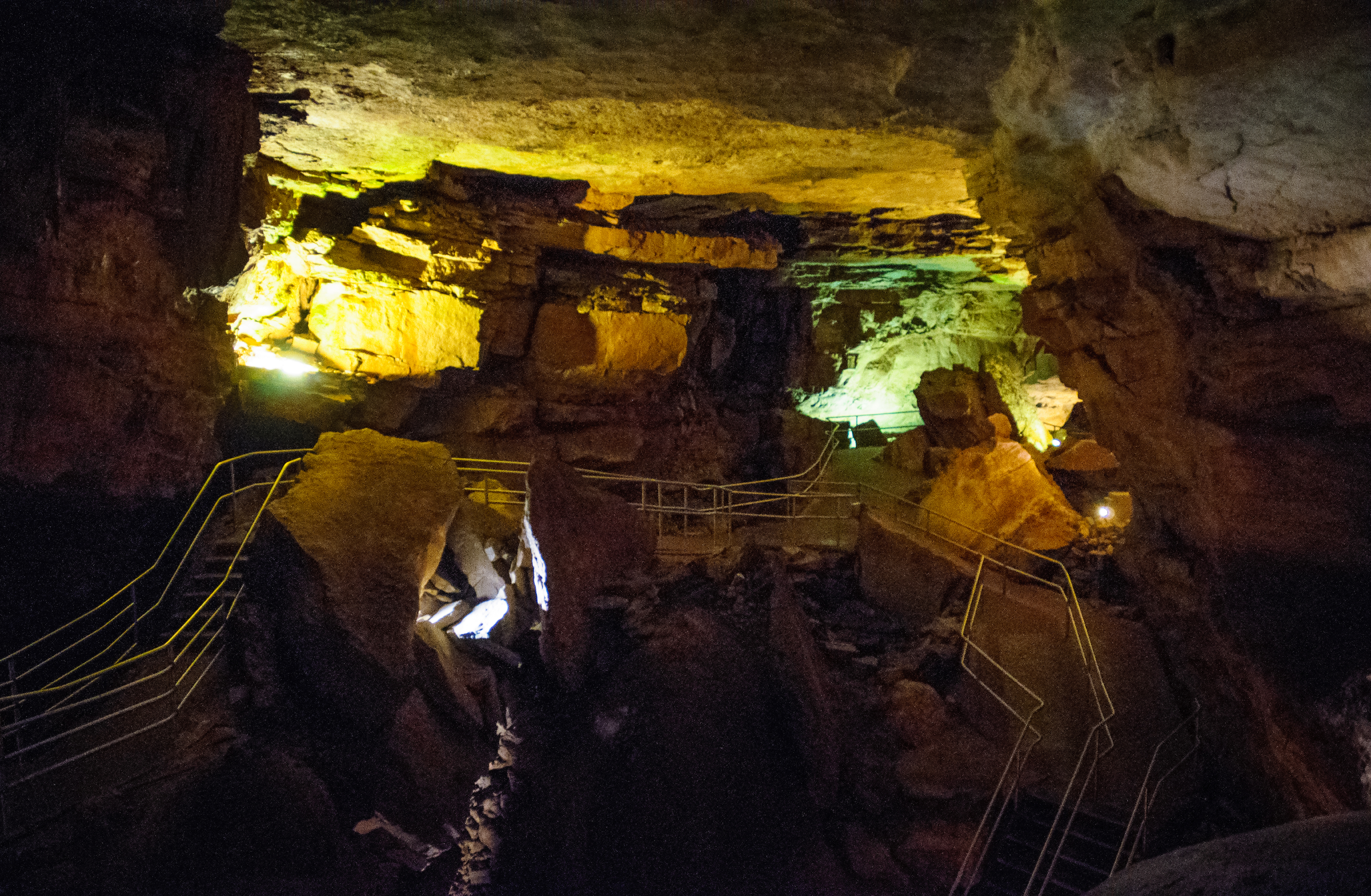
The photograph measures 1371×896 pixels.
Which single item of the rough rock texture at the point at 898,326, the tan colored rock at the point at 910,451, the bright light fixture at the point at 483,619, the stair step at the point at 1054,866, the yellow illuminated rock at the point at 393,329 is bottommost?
the stair step at the point at 1054,866

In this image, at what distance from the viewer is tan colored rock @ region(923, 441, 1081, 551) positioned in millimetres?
11430

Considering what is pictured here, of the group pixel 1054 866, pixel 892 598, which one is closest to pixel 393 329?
pixel 892 598

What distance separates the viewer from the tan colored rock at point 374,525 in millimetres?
7512

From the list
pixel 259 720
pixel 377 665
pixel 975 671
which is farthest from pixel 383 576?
pixel 975 671

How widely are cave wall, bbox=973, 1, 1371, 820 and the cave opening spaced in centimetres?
4

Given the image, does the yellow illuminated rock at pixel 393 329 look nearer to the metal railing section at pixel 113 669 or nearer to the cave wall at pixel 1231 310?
the metal railing section at pixel 113 669

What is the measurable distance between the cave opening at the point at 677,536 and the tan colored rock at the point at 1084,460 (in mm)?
4339

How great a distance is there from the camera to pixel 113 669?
21.2 feet

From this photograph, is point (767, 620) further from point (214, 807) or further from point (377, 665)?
point (214, 807)

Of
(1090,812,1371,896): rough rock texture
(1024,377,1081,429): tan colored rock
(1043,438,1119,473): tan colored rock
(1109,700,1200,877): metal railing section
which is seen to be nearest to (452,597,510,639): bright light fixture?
(1109,700,1200,877): metal railing section

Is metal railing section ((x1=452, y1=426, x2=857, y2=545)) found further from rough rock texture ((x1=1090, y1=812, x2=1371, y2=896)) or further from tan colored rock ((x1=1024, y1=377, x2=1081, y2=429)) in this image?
rough rock texture ((x1=1090, y1=812, x2=1371, y2=896))

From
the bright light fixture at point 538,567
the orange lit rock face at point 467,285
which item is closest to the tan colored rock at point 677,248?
the orange lit rock face at point 467,285

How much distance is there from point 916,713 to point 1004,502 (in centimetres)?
519

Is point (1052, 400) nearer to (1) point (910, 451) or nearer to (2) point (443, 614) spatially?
(1) point (910, 451)
